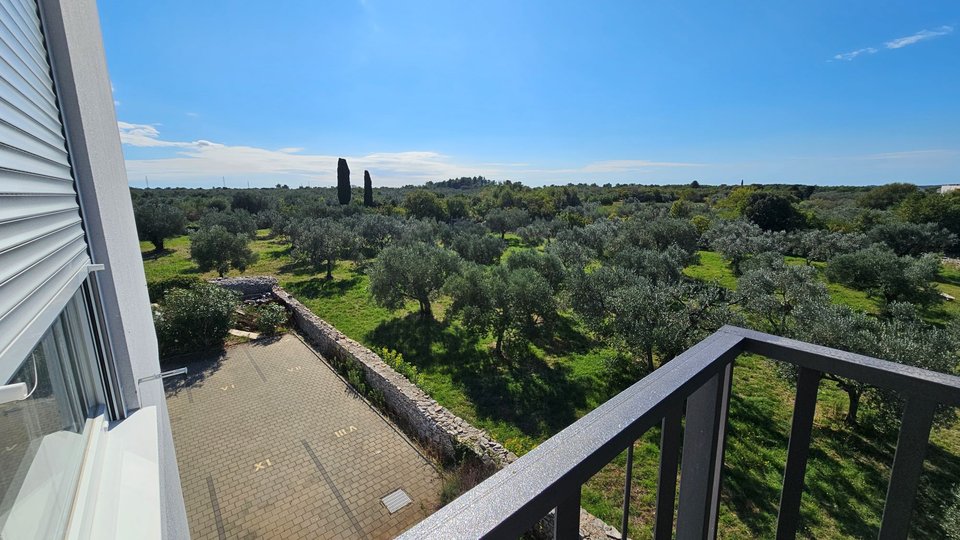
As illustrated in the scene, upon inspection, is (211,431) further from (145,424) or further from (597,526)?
(597,526)

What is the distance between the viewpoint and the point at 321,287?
1912 cm

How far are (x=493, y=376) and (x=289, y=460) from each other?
5078 millimetres

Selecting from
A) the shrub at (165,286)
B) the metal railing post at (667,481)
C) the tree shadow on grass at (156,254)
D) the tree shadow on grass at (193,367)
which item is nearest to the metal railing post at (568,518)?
the metal railing post at (667,481)

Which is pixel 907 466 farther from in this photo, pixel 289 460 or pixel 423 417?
pixel 289 460

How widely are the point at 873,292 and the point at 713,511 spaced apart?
74.2 ft

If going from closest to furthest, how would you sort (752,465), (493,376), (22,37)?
(22,37), (752,465), (493,376)

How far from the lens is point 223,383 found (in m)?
10.7

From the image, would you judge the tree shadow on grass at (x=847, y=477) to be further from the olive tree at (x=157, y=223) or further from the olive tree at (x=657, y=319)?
the olive tree at (x=157, y=223)

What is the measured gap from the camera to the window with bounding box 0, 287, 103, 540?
1.15 m

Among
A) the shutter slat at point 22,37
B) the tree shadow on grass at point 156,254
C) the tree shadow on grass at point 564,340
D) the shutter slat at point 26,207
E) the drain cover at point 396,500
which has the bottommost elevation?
the drain cover at point 396,500

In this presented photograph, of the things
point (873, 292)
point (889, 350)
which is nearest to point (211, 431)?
point (889, 350)

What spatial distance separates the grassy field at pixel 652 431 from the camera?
6625mm

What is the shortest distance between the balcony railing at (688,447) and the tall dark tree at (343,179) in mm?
46304

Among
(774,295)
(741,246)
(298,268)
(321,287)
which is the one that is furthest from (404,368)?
(741,246)
